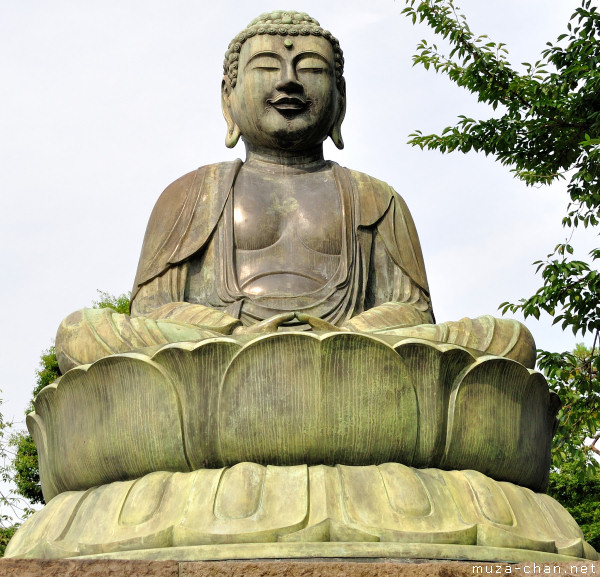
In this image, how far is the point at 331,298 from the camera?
228 inches

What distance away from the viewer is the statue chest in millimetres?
5879

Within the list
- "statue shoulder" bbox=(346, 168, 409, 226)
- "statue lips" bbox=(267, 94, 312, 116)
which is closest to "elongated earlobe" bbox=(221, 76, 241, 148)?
"statue lips" bbox=(267, 94, 312, 116)

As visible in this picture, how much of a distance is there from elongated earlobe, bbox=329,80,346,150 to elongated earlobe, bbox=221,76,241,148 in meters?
0.59

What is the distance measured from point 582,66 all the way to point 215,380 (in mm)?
4937

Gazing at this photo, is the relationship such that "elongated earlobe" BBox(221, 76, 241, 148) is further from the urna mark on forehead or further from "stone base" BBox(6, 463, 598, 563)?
"stone base" BBox(6, 463, 598, 563)

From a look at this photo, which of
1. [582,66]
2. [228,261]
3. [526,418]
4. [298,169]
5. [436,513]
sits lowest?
[436,513]

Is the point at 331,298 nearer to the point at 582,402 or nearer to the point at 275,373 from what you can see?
the point at 275,373

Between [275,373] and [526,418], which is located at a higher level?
[275,373]

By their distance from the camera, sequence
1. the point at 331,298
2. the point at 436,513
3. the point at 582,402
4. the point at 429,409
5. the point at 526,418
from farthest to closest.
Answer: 1. the point at 582,402
2. the point at 331,298
3. the point at 526,418
4. the point at 429,409
5. the point at 436,513

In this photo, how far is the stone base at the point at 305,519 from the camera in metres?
3.96

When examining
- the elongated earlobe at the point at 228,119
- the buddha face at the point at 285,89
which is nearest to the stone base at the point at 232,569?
the buddha face at the point at 285,89

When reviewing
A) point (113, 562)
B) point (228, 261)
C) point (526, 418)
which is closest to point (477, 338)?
point (526, 418)

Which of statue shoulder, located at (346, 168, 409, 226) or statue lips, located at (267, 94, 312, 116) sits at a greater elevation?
statue lips, located at (267, 94, 312, 116)

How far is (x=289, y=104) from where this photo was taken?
6309 millimetres
